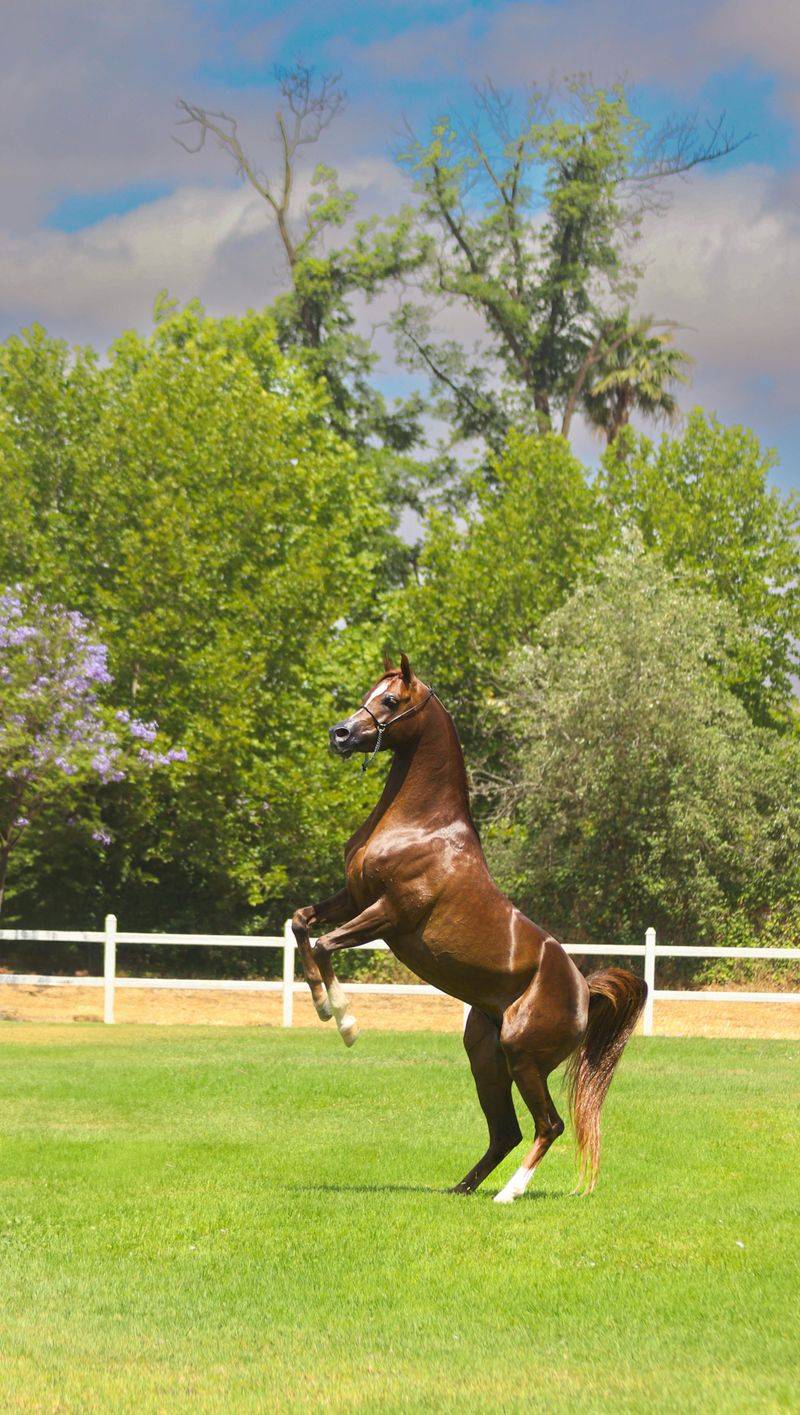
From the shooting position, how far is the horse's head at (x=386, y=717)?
770 centimetres

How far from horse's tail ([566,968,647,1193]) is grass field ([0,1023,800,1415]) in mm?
332

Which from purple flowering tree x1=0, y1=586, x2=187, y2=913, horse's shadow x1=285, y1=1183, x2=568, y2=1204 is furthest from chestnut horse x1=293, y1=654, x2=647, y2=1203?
purple flowering tree x1=0, y1=586, x2=187, y2=913

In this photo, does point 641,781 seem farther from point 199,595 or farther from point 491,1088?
point 491,1088

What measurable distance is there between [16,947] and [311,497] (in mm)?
11591

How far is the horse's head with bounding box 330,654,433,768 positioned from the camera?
7.70 metres

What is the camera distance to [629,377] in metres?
43.6

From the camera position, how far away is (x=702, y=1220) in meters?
8.00

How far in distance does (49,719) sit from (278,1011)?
714 centimetres

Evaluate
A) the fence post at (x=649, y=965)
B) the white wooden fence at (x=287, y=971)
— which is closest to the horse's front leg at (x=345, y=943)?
the white wooden fence at (x=287, y=971)

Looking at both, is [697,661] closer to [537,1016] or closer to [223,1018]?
[223,1018]

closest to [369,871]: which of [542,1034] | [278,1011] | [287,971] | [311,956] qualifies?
[311,956]

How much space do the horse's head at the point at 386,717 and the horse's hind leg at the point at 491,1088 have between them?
1.75 meters

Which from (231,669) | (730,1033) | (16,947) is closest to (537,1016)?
(730,1033)

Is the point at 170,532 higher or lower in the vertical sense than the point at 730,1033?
higher
